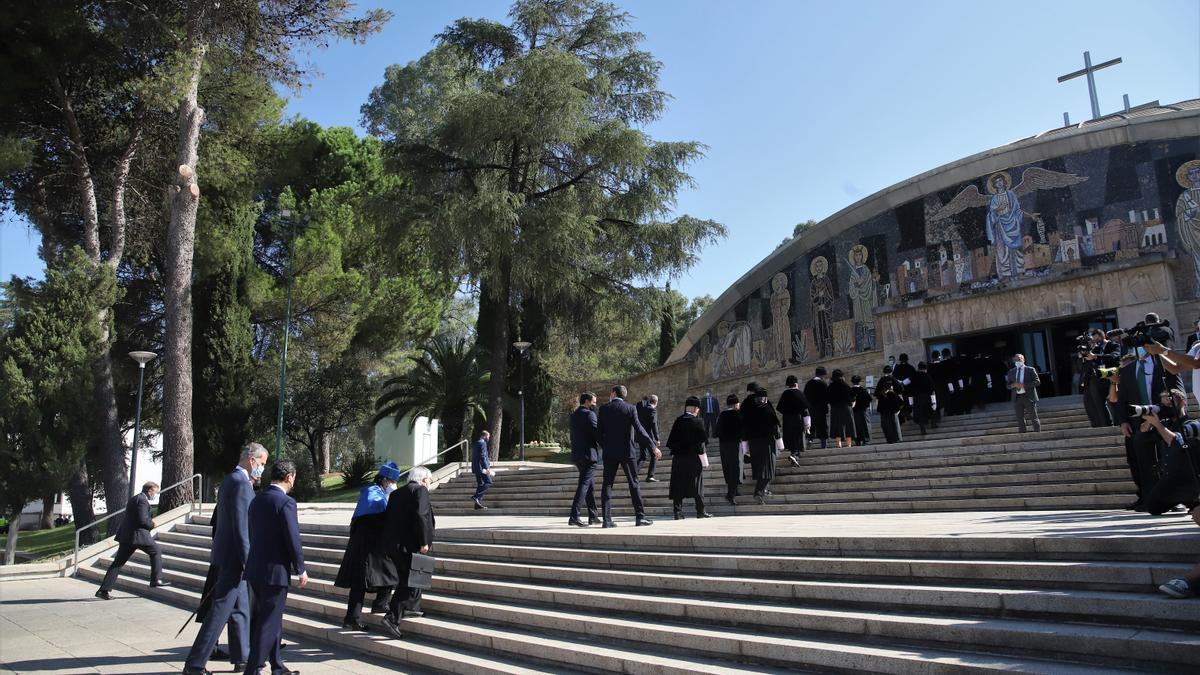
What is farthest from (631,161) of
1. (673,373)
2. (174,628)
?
(174,628)

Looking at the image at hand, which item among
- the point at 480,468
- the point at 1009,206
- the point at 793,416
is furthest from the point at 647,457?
the point at 1009,206

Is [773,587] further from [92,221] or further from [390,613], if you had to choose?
[92,221]

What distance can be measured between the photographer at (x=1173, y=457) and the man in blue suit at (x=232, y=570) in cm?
656

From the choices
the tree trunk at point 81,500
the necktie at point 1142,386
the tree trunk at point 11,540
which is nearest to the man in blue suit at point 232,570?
the necktie at point 1142,386

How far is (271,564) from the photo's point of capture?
17.5 feet

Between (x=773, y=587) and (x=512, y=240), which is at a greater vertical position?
(x=512, y=240)

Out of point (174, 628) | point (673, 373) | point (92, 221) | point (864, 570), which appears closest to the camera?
point (864, 570)

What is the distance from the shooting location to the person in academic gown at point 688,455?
29.5 feet

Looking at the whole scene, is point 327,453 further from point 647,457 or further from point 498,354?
point 647,457

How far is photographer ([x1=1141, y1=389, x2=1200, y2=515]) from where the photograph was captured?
18.0 ft

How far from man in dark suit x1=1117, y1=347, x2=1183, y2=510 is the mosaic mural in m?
10.4

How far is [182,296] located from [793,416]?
575 inches

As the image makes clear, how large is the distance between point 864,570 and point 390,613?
3872 mm

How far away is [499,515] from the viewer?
1363 centimetres
